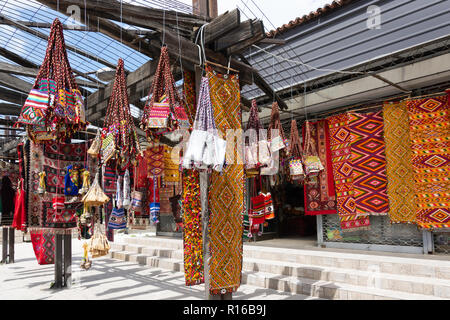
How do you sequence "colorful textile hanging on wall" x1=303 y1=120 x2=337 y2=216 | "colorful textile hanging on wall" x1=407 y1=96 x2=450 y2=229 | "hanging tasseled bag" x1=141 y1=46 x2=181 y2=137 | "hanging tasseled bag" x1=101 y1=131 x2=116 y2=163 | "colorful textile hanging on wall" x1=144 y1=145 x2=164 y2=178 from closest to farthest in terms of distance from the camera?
1. "hanging tasseled bag" x1=141 y1=46 x2=181 y2=137
2. "hanging tasseled bag" x1=101 y1=131 x2=116 y2=163
3. "colorful textile hanging on wall" x1=407 y1=96 x2=450 y2=229
4. "colorful textile hanging on wall" x1=144 y1=145 x2=164 y2=178
5. "colorful textile hanging on wall" x1=303 y1=120 x2=337 y2=216

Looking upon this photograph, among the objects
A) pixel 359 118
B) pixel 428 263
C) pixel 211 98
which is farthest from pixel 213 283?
pixel 359 118

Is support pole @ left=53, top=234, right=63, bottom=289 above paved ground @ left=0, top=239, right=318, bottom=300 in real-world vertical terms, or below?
above

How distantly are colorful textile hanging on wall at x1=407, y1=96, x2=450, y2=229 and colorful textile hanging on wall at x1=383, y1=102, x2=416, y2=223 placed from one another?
0.17 meters

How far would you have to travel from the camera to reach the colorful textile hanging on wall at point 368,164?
18.7 ft

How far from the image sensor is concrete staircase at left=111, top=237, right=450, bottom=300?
401 centimetres

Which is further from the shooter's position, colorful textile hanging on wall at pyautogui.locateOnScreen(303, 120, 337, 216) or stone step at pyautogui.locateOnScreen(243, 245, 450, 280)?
colorful textile hanging on wall at pyautogui.locateOnScreen(303, 120, 337, 216)

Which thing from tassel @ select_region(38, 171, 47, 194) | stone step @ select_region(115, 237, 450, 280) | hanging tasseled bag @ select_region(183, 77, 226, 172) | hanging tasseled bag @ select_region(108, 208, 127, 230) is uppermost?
hanging tasseled bag @ select_region(183, 77, 226, 172)

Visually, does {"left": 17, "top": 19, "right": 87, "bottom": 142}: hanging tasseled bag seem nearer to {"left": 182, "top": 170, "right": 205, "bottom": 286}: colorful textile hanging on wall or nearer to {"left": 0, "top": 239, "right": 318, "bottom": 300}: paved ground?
{"left": 182, "top": 170, "right": 205, "bottom": 286}: colorful textile hanging on wall

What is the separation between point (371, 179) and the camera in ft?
19.1

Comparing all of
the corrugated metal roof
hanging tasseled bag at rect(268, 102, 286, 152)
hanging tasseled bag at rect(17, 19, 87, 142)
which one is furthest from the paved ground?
the corrugated metal roof

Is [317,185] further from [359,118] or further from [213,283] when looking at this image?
[213,283]

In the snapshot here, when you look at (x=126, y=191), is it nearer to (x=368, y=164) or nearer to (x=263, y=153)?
(x=263, y=153)

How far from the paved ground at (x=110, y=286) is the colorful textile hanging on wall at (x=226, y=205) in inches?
55.5

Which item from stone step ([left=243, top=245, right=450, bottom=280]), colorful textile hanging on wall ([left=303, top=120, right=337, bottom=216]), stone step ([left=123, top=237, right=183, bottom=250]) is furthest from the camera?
stone step ([left=123, top=237, right=183, bottom=250])
